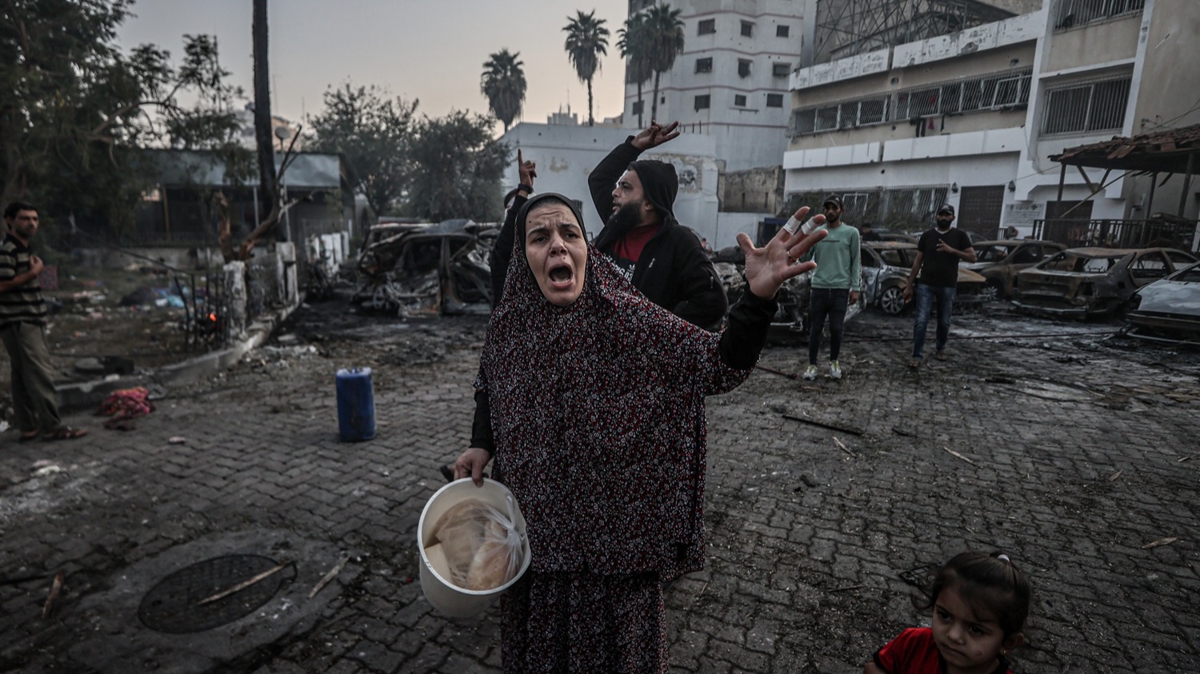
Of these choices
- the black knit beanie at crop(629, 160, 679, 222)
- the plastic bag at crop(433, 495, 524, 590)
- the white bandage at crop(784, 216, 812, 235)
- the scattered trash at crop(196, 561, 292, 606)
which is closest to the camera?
the white bandage at crop(784, 216, 812, 235)

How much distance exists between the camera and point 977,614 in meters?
1.68

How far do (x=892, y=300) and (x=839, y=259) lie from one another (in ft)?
22.6

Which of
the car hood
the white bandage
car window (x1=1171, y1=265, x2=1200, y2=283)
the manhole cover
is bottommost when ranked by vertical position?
the manhole cover

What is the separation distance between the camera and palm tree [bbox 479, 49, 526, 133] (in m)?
48.9

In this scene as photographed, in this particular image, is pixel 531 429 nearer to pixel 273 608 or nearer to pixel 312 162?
pixel 273 608

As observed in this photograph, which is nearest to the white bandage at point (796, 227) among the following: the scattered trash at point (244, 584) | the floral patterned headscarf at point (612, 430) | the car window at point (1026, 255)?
the floral patterned headscarf at point (612, 430)

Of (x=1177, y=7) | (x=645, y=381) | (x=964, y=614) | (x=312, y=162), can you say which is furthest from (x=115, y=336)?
(x=1177, y=7)

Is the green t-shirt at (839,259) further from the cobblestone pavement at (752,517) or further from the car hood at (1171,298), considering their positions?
the car hood at (1171,298)

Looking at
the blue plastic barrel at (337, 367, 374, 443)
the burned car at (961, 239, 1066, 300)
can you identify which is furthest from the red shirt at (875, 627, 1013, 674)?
the burned car at (961, 239, 1066, 300)

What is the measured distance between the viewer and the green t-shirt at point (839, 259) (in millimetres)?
6840

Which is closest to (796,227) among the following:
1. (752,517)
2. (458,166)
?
(752,517)

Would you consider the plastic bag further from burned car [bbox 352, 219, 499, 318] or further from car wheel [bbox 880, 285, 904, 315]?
car wheel [bbox 880, 285, 904, 315]

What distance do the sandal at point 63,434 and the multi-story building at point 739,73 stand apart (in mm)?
47383

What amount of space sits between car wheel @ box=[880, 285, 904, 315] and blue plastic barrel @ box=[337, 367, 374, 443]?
10898mm
